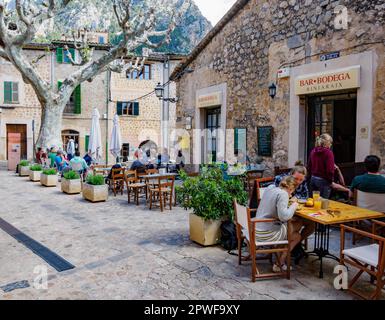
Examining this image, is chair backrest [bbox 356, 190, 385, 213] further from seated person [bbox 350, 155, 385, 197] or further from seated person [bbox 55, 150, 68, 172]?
seated person [bbox 55, 150, 68, 172]

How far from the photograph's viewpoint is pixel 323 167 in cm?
557

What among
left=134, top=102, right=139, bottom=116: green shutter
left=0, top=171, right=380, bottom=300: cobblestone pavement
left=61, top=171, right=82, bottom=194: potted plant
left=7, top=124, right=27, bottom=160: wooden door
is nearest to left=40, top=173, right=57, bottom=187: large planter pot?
left=61, top=171, right=82, bottom=194: potted plant

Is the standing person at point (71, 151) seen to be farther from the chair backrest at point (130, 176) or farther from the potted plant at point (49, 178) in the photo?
the chair backrest at point (130, 176)

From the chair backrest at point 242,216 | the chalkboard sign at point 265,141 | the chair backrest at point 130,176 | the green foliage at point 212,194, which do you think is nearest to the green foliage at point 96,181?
the chair backrest at point 130,176

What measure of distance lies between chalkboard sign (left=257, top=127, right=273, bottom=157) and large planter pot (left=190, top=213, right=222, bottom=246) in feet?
13.6

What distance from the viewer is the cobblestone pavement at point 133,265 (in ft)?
11.6

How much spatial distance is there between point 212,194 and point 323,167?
1.90 meters

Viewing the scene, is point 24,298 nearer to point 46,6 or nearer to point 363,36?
point 363,36

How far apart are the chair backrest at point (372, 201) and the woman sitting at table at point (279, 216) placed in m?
1.18

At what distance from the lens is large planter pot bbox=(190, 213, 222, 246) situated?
16.1 ft
